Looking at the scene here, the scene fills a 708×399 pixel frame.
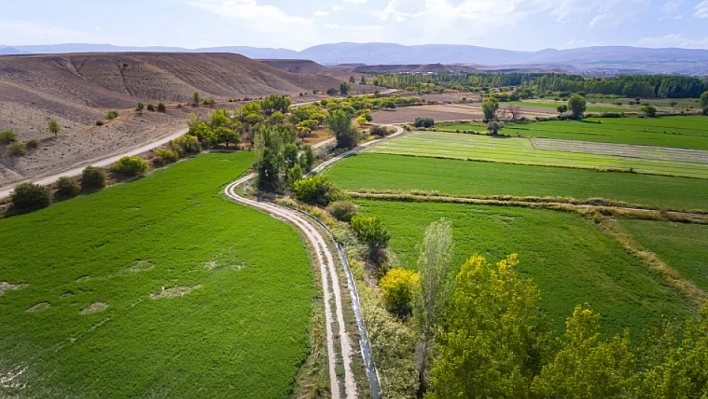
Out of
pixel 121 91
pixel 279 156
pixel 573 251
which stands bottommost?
pixel 573 251

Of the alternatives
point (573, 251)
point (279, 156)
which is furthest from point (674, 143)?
point (279, 156)

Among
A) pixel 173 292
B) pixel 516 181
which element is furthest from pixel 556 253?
pixel 173 292

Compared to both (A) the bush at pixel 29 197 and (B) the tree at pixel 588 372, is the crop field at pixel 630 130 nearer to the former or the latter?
(B) the tree at pixel 588 372

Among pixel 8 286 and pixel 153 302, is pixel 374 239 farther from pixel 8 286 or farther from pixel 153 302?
pixel 8 286

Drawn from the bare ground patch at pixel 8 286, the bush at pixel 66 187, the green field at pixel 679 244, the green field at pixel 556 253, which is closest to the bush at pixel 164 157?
the bush at pixel 66 187

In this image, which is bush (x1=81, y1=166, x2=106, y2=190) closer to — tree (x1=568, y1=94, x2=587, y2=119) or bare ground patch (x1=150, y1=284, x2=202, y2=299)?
bare ground patch (x1=150, y1=284, x2=202, y2=299)

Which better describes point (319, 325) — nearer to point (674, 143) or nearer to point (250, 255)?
point (250, 255)
